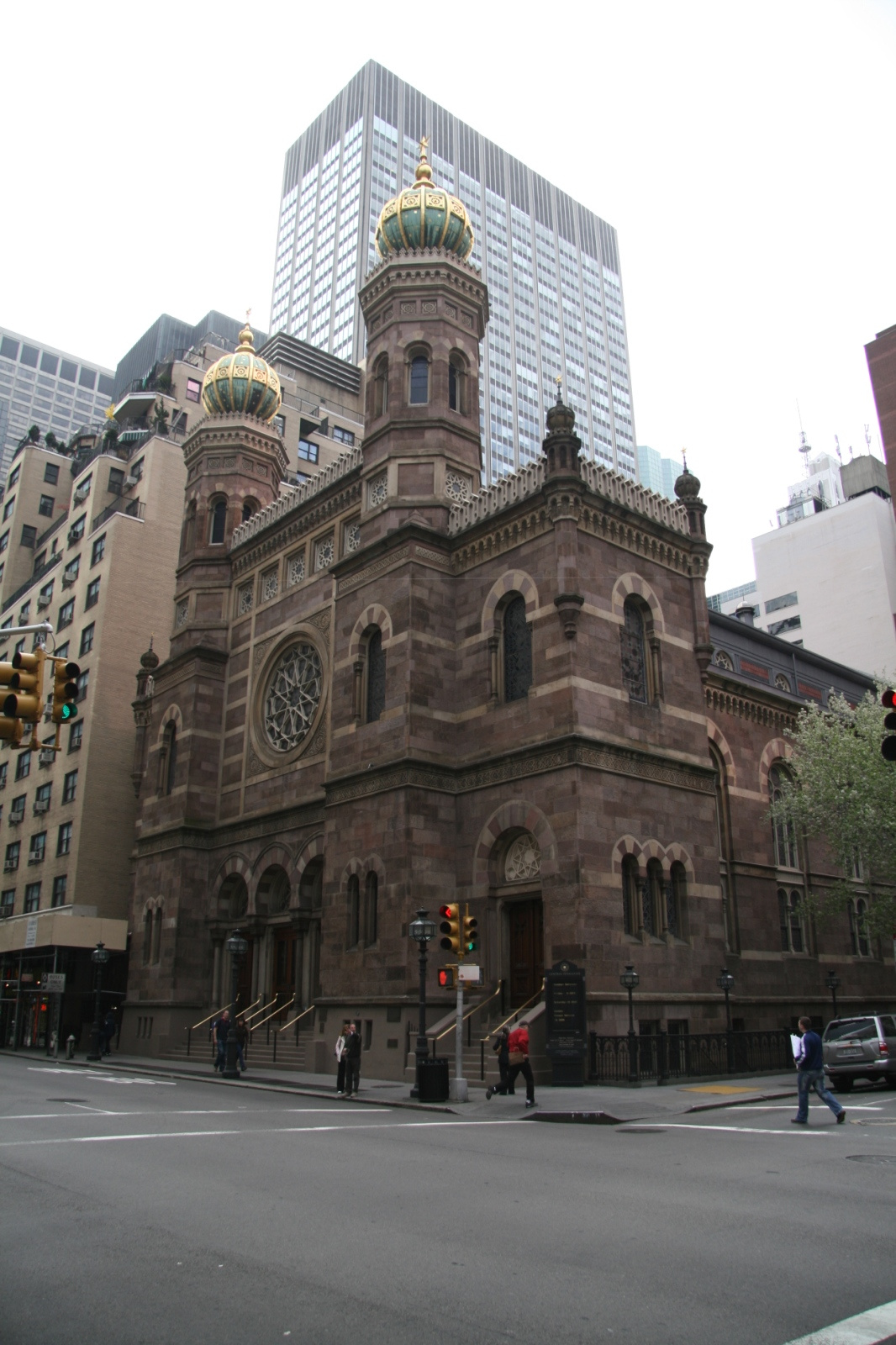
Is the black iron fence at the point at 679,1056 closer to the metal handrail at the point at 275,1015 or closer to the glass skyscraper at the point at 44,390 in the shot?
the metal handrail at the point at 275,1015

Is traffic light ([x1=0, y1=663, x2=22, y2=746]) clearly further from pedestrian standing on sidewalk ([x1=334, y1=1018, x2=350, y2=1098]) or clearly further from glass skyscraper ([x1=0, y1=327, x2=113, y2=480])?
glass skyscraper ([x1=0, y1=327, x2=113, y2=480])

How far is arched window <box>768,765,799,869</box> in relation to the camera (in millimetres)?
34625

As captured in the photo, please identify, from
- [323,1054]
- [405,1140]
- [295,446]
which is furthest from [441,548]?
[295,446]

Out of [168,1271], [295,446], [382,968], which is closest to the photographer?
[168,1271]

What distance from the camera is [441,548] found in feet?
102

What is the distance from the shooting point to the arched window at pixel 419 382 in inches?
1316

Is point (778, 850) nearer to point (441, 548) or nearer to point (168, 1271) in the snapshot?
point (441, 548)

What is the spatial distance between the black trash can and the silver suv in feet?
28.0

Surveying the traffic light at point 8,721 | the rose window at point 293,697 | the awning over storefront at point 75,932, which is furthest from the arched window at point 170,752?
the traffic light at point 8,721

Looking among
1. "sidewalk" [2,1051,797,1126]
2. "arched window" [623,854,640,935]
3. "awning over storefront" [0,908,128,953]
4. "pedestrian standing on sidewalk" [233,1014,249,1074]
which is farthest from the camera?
"awning over storefront" [0,908,128,953]

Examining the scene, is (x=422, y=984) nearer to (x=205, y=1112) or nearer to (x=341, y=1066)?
(x=341, y=1066)

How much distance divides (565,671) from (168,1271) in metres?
20.1

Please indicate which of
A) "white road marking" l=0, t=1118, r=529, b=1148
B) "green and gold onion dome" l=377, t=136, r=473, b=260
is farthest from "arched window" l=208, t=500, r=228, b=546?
"white road marking" l=0, t=1118, r=529, b=1148

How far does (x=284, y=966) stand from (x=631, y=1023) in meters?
14.5
